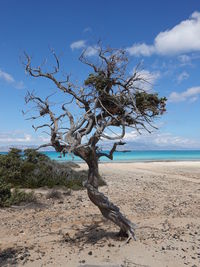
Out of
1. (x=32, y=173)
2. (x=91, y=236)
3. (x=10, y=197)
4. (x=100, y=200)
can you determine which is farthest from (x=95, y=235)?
(x=32, y=173)

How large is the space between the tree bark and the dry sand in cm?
35

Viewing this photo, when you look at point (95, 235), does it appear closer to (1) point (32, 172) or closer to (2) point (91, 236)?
(2) point (91, 236)

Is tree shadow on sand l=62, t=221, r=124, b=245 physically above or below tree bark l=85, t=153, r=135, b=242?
below

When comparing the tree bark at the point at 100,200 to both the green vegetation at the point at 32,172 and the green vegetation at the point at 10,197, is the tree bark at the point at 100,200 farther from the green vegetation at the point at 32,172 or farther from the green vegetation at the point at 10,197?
the green vegetation at the point at 32,172

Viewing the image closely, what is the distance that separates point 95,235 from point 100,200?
1.32m

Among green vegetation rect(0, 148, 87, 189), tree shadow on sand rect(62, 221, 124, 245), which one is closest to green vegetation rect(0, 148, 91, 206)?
green vegetation rect(0, 148, 87, 189)

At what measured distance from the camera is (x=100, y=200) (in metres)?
6.08

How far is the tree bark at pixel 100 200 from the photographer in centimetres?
598

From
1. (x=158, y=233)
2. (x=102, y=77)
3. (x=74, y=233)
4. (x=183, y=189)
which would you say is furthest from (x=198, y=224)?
(x=183, y=189)

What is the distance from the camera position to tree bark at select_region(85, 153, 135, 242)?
598cm

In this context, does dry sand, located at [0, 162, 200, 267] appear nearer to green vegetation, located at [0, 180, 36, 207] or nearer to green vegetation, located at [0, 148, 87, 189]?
green vegetation, located at [0, 180, 36, 207]

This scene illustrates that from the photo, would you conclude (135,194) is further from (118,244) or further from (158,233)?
(118,244)

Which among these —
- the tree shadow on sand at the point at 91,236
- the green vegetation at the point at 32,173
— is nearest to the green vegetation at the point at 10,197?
the green vegetation at the point at 32,173

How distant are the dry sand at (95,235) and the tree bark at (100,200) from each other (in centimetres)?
35
